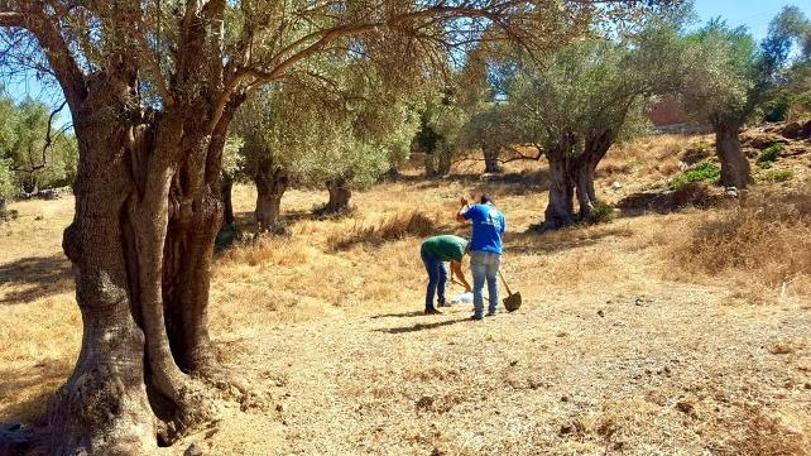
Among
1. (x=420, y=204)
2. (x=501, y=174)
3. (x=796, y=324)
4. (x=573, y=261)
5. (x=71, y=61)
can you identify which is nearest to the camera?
(x=71, y=61)

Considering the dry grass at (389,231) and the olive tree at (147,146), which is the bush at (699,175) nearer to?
the dry grass at (389,231)

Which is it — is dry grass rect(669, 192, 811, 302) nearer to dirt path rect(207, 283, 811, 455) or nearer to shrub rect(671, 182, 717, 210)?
dirt path rect(207, 283, 811, 455)

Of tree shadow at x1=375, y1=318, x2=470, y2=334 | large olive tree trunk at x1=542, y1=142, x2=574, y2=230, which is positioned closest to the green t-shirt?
tree shadow at x1=375, y1=318, x2=470, y2=334

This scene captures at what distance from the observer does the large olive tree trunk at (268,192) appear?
18406mm

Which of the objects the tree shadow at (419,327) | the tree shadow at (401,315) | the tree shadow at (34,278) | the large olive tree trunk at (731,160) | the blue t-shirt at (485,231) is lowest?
the tree shadow at (34,278)

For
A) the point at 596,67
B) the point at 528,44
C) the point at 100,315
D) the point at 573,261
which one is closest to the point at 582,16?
the point at 528,44

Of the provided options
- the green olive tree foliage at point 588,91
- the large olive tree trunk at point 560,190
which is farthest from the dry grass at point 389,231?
the green olive tree foliage at point 588,91

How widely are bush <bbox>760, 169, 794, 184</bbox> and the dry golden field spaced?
Result: 22.9ft

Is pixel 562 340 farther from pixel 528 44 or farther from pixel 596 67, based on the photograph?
pixel 596 67

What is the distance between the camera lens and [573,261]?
12.7 meters

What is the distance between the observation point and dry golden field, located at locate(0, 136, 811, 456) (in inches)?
177

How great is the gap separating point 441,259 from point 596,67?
1150cm

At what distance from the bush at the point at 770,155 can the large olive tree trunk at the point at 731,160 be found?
2272 millimetres

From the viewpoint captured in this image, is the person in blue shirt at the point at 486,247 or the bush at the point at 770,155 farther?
the bush at the point at 770,155
